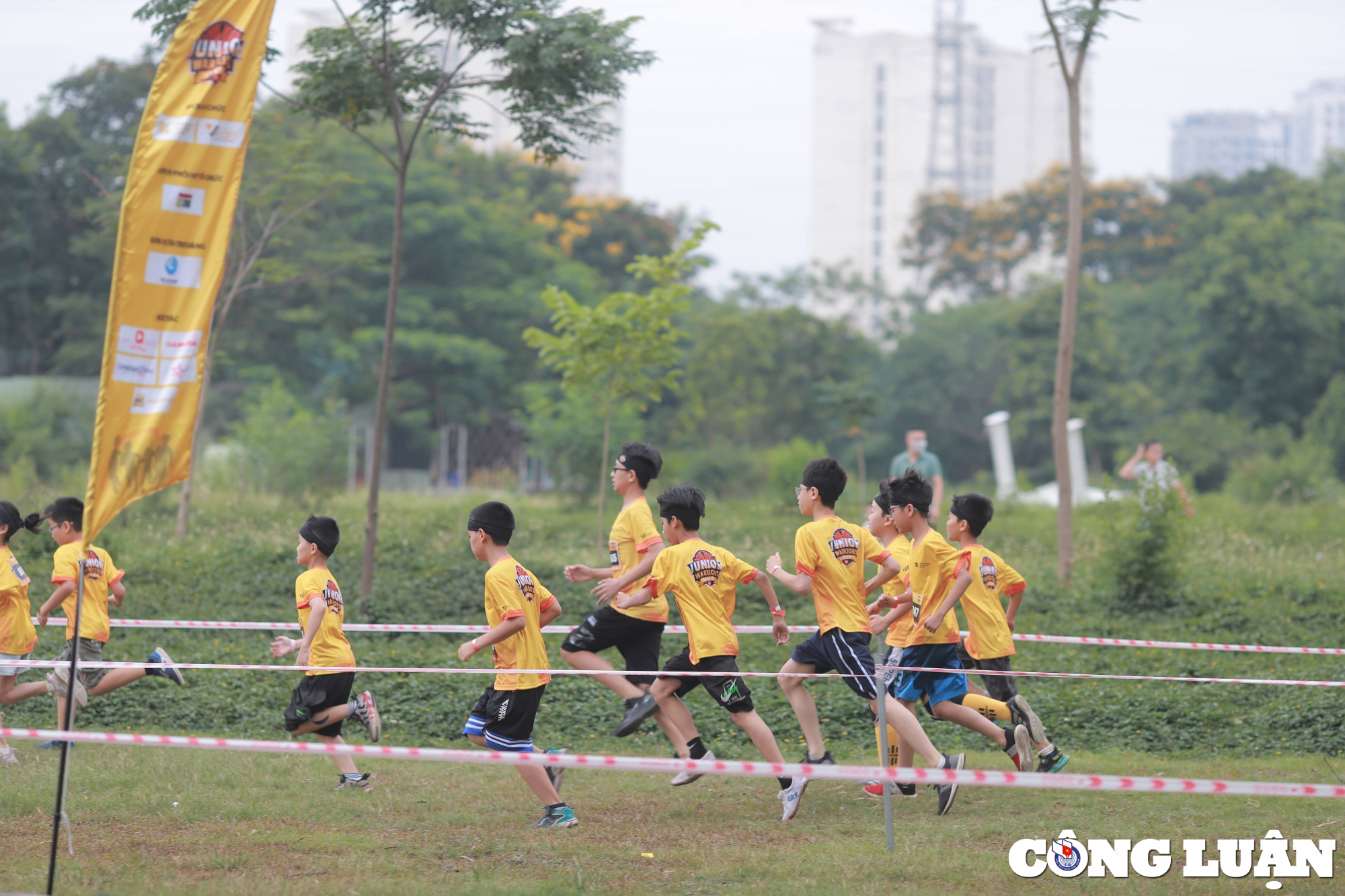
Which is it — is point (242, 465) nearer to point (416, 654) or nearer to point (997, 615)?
point (416, 654)

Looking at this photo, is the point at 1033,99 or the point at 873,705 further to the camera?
the point at 1033,99

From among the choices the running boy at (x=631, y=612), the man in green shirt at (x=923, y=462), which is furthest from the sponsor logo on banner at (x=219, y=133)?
the man in green shirt at (x=923, y=462)

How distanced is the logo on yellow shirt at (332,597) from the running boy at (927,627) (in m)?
3.11

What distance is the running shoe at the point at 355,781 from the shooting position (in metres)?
7.23

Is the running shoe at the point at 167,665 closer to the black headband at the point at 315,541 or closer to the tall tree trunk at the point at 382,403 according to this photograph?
the black headband at the point at 315,541

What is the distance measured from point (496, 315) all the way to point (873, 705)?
2879cm

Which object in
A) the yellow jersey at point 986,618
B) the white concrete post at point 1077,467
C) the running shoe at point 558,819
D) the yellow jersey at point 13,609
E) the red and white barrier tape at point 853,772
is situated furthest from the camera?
the white concrete post at point 1077,467

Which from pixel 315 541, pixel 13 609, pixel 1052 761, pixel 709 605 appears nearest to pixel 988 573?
pixel 1052 761

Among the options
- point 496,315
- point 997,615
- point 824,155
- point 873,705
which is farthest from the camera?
point 824,155

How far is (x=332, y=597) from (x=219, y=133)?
2.72 meters

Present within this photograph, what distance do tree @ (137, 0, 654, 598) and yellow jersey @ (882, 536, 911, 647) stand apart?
5941 mm

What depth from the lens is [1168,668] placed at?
1089 centimetres

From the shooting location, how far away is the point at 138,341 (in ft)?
17.7

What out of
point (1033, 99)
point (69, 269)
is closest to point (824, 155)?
point (1033, 99)
